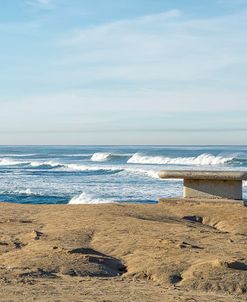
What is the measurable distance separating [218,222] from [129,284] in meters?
4.75

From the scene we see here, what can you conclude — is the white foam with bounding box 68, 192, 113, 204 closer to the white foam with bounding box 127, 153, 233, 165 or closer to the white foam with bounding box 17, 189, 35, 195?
the white foam with bounding box 17, 189, 35, 195

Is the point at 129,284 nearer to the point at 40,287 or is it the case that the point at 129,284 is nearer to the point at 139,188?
the point at 40,287

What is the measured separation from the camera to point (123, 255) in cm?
823

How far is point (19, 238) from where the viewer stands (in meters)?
9.29

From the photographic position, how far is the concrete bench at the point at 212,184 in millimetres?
13148

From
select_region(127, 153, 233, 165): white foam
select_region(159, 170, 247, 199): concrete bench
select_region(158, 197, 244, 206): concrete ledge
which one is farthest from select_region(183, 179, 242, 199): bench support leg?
select_region(127, 153, 233, 165): white foam

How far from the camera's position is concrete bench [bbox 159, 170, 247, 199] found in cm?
1315

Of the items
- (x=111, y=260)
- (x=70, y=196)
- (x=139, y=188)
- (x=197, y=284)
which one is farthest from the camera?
(x=139, y=188)

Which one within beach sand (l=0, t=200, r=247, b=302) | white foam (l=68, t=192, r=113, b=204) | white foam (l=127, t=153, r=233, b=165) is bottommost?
white foam (l=127, t=153, r=233, b=165)

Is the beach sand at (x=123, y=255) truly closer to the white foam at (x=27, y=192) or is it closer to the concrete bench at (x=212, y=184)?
the concrete bench at (x=212, y=184)

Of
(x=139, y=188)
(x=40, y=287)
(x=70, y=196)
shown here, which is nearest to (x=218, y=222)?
(x=40, y=287)

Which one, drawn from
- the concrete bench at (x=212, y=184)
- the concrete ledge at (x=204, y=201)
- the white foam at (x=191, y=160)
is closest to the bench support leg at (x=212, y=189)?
the concrete bench at (x=212, y=184)

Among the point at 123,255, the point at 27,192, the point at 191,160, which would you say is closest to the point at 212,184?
the point at 123,255

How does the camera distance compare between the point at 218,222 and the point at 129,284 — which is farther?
the point at 218,222
